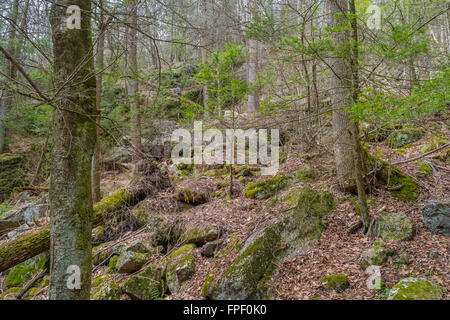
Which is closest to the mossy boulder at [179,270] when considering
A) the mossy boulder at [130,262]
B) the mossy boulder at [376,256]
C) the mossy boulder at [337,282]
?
the mossy boulder at [130,262]

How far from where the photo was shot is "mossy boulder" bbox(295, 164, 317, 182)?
575cm

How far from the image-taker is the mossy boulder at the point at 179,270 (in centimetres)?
418

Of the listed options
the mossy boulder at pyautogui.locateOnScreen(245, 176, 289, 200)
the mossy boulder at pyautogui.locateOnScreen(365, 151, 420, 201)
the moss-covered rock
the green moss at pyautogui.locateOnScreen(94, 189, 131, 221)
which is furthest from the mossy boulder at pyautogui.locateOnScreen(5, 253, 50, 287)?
the mossy boulder at pyautogui.locateOnScreen(365, 151, 420, 201)

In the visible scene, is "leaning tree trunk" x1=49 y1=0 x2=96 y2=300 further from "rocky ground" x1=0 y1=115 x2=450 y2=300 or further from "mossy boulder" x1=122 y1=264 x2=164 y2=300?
"rocky ground" x1=0 y1=115 x2=450 y2=300

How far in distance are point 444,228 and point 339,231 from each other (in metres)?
1.43

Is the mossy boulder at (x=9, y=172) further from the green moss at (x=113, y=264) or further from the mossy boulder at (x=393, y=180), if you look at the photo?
the mossy boulder at (x=393, y=180)

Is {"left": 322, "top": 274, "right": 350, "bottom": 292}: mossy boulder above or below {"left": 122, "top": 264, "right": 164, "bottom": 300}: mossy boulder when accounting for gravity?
above

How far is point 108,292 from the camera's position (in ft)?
13.5

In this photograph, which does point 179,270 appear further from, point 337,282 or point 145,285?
point 337,282

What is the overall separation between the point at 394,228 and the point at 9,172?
43.7 feet

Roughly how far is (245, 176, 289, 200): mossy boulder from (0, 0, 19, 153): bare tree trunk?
4591mm

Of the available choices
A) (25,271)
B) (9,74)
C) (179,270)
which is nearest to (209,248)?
(179,270)
